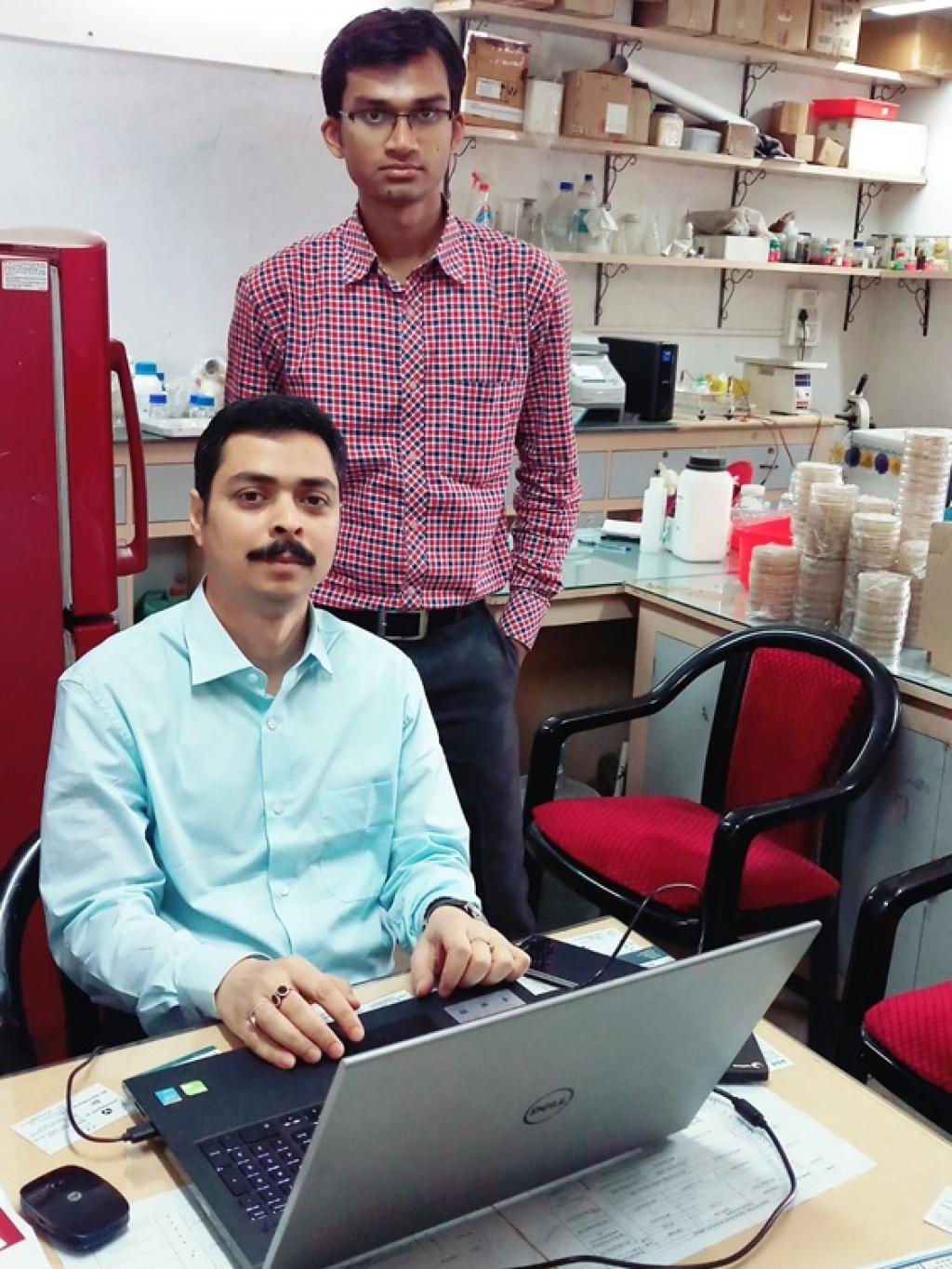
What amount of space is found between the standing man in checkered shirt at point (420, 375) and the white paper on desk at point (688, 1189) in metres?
1.13

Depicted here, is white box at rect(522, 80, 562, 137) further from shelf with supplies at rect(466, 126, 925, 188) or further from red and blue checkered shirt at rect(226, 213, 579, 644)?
red and blue checkered shirt at rect(226, 213, 579, 644)

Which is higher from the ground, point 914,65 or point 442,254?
point 914,65

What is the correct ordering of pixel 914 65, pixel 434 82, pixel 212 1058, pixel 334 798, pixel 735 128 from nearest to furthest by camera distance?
pixel 212 1058 < pixel 334 798 < pixel 434 82 < pixel 735 128 < pixel 914 65

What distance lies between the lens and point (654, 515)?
10.6 ft

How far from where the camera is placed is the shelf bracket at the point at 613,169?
17.7 ft

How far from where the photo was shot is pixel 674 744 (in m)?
2.89

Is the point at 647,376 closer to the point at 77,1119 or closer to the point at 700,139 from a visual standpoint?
the point at 700,139

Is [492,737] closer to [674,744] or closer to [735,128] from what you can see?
[674,744]

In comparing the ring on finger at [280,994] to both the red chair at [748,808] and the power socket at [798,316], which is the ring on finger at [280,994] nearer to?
the red chair at [748,808]

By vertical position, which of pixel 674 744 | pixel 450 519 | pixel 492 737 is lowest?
pixel 674 744

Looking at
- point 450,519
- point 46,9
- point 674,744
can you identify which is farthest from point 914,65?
point 450,519

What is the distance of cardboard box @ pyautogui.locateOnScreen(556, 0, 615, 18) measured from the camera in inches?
187

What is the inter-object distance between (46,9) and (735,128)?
259cm

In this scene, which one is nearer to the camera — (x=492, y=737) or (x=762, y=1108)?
(x=762, y=1108)
